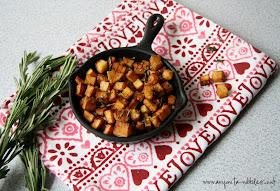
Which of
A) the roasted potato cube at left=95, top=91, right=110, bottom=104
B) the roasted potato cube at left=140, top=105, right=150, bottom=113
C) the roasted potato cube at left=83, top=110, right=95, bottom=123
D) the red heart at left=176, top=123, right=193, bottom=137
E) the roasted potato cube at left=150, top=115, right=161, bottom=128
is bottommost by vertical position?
the red heart at left=176, top=123, right=193, bottom=137

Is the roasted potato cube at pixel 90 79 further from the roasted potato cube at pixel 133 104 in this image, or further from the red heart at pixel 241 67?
the red heart at pixel 241 67

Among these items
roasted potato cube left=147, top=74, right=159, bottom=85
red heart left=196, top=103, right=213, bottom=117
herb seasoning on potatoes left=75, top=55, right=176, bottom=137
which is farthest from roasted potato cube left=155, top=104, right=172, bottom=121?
red heart left=196, top=103, right=213, bottom=117

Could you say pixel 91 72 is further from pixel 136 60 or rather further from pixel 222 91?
pixel 222 91

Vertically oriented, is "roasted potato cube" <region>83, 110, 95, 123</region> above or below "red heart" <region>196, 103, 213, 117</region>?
above

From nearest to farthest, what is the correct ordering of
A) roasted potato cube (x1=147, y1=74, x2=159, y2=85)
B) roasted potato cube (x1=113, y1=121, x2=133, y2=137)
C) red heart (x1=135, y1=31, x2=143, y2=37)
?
1. roasted potato cube (x1=113, y1=121, x2=133, y2=137)
2. roasted potato cube (x1=147, y1=74, x2=159, y2=85)
3. red heart (x1=135, y1=31, x2=143, y2=37)

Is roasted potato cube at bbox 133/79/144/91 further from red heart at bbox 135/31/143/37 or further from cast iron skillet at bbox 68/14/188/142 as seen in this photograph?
red heart at bbox 135/31/143/37

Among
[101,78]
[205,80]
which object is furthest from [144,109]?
[205,80]
